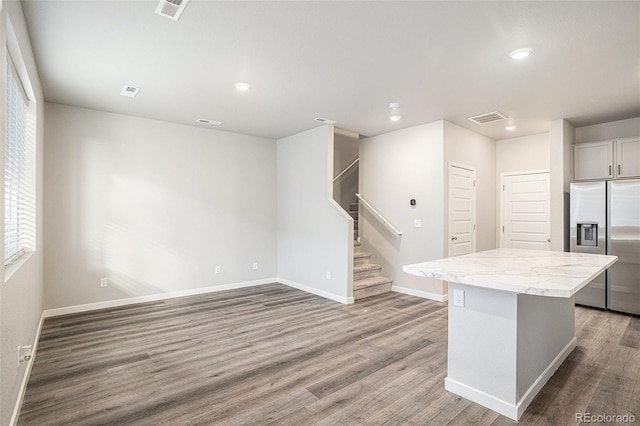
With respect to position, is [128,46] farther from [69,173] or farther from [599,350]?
[599,350]

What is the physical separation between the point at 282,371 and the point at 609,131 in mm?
5877

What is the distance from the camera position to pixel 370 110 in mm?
4406

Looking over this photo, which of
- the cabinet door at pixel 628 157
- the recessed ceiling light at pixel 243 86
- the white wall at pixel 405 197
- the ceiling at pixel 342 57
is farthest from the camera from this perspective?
the white wall at pixel 405 197

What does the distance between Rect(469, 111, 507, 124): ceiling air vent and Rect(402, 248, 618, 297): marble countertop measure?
2.38 m

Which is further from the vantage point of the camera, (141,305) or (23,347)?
(141,305)

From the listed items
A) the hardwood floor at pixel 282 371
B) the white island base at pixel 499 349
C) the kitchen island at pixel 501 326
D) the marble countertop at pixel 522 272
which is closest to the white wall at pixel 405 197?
the hardwood floor at pixel 282 371

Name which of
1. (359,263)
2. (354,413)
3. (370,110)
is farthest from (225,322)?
(370,110)

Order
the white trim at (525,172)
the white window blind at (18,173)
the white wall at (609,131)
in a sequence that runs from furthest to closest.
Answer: the white trim at (525,172)
the white wall at (609,131)
the white window blind at (18,173)

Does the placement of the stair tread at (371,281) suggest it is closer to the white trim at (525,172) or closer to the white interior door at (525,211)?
the white interior door at (525,211)

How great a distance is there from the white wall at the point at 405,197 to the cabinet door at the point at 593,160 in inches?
85.7

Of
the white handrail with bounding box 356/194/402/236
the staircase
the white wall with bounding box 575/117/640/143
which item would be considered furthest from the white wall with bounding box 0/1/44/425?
the white wall with bounding box 575/117/640/143

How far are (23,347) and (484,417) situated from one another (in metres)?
3.29

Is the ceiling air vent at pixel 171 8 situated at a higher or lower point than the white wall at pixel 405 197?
higher

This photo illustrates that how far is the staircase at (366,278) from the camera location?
511 cm
